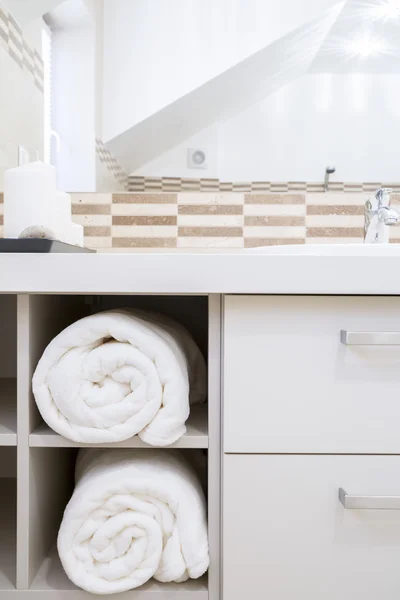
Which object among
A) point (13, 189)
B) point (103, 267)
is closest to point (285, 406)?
point (103, 267)

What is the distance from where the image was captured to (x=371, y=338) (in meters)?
0.72

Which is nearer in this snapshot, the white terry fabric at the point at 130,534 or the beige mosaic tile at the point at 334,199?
the white terry fabric at the point at 130,534

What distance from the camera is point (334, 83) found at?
125 cm

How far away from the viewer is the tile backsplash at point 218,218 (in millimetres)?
1274

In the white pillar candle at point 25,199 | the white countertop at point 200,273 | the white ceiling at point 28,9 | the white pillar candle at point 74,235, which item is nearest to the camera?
the white countertop at point 200,273

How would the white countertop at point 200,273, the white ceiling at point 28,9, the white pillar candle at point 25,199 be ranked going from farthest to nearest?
the white ceiling at point 28,9, the white pillar candle at point 25,199, the white countertop at point 200,273

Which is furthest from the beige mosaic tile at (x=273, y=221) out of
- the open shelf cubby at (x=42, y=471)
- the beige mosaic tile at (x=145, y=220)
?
the open shelf cubby at (x=42, y=471)

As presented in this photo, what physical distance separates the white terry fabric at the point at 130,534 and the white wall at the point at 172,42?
2.98ft

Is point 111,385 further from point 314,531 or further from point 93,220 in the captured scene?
point 93,220

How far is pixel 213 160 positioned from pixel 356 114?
389mm

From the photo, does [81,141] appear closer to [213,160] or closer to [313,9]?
[213,160]

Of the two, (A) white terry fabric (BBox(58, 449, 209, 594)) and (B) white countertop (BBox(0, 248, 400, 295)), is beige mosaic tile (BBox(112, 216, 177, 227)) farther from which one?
(A) white terry fabric (BBox(58, 449, 209, 594))

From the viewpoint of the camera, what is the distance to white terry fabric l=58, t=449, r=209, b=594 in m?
0.74

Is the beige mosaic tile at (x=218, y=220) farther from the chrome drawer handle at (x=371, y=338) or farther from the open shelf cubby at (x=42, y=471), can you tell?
the chrome drawer handle at (x=371, y=338)
